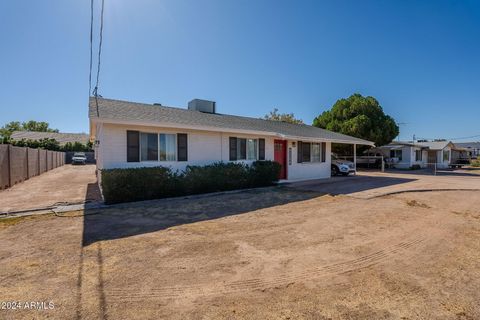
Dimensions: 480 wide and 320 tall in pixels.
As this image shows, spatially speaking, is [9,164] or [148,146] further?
[9,164]

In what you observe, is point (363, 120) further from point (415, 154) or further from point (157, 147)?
point (157, 147)

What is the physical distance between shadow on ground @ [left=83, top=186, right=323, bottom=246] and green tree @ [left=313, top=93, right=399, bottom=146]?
17.5 meters

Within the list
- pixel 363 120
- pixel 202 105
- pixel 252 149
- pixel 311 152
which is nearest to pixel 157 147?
pixel 252 149

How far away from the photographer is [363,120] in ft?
82.6

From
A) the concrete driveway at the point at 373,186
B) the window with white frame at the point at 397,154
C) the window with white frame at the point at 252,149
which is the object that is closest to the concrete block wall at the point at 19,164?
the window with white frame at the point at 252,149

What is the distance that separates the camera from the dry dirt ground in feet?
9.28

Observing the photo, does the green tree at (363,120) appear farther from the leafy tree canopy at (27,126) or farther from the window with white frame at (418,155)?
the leafy tree canopy at (27,126)

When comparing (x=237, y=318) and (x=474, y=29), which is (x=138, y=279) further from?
(x=474, y=29)

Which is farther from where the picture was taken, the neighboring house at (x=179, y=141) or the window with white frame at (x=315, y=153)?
the window with white frame at (x=315, y=153)

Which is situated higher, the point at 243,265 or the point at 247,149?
the point at 247,149

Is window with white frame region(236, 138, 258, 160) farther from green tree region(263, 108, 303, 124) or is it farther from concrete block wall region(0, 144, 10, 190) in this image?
green tree region(263, 108, 303, 124)

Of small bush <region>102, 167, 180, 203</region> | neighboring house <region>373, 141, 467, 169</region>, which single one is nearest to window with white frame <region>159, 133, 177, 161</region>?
small bush <region>102, 167, 180, 203</region>

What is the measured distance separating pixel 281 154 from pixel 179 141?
21.7 ft

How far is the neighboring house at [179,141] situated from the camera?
9.25 metres
